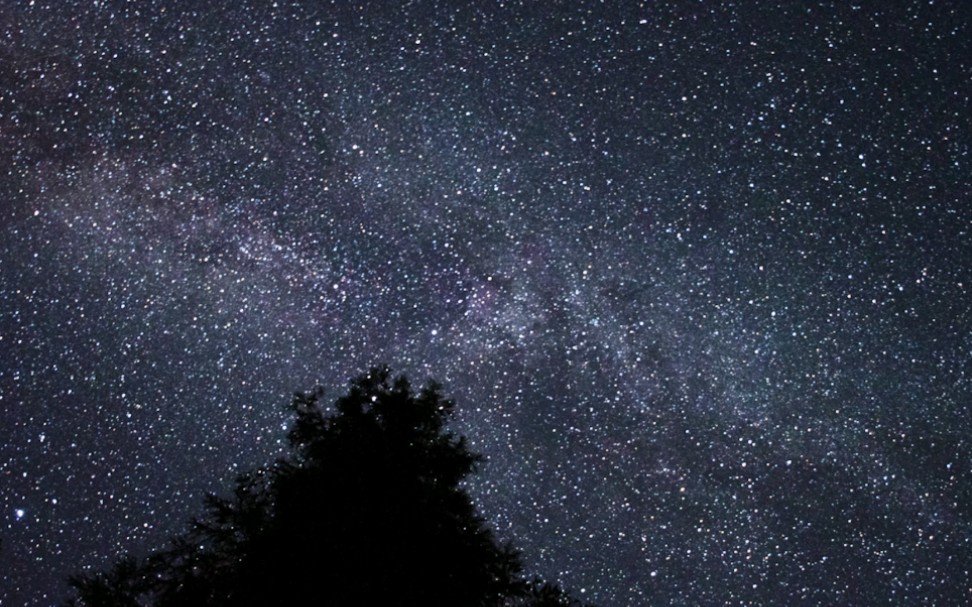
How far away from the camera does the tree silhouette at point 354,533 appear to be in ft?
20.7

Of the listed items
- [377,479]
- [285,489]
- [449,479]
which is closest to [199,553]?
[285,489]

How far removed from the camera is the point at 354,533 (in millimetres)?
6492

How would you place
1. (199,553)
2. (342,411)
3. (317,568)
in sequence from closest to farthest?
(317,568), (199,553), (342,411)

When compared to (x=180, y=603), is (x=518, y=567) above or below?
above

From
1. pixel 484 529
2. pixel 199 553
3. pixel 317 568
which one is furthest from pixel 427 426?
pixel 199 553

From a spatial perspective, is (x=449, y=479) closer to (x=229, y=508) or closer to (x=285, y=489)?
(x=285, y=489)

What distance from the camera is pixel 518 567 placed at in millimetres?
6980

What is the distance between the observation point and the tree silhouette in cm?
632

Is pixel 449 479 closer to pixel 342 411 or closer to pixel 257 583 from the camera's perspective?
pixel 342 411

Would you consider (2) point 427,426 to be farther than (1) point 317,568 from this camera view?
Yes

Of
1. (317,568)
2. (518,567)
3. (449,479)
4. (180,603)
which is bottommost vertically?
(180,603)

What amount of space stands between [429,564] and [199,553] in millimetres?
1928

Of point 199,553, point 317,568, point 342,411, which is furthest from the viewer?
point 342,411

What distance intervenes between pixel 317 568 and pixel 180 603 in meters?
1.22
